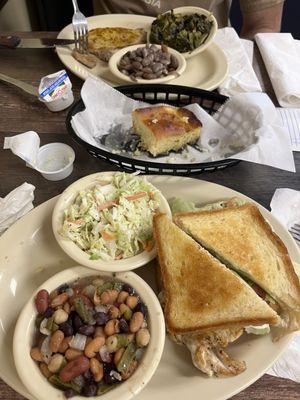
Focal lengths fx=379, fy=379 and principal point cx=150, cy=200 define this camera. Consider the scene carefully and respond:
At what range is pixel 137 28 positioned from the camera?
230 cm

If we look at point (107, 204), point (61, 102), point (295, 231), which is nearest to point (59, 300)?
point (107, 204)

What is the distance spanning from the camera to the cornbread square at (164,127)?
1653 millimetres

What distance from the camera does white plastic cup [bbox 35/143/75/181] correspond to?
1517mm

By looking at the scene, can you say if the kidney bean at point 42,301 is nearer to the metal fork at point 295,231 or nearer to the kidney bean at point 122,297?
the kidney bean at point 122,297

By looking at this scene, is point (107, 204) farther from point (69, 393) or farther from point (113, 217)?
point (69, 393)

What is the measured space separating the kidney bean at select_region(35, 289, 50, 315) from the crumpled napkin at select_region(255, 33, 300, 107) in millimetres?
1483

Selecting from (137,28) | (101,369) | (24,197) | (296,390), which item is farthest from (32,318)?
(137,28)

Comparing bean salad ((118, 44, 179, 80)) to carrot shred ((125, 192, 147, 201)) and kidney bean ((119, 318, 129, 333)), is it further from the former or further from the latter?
kidney bean ((119, 318, 129, 333))

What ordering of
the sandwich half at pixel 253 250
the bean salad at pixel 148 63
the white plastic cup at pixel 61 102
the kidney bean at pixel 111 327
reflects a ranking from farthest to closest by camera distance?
the bean salad at pixel 148 63 → the white plastic cup at pixel 61 102 → the sandwich half at pixel 253 250 → the kidney bean at pixel 111 327

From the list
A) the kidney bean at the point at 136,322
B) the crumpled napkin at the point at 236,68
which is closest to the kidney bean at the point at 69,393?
the kidney bean at the point at 136,322

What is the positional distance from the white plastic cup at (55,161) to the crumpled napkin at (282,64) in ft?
3.61

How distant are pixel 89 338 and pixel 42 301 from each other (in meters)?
0.17

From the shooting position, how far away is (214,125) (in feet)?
5.76

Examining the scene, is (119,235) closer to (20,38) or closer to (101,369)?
(101,369)
